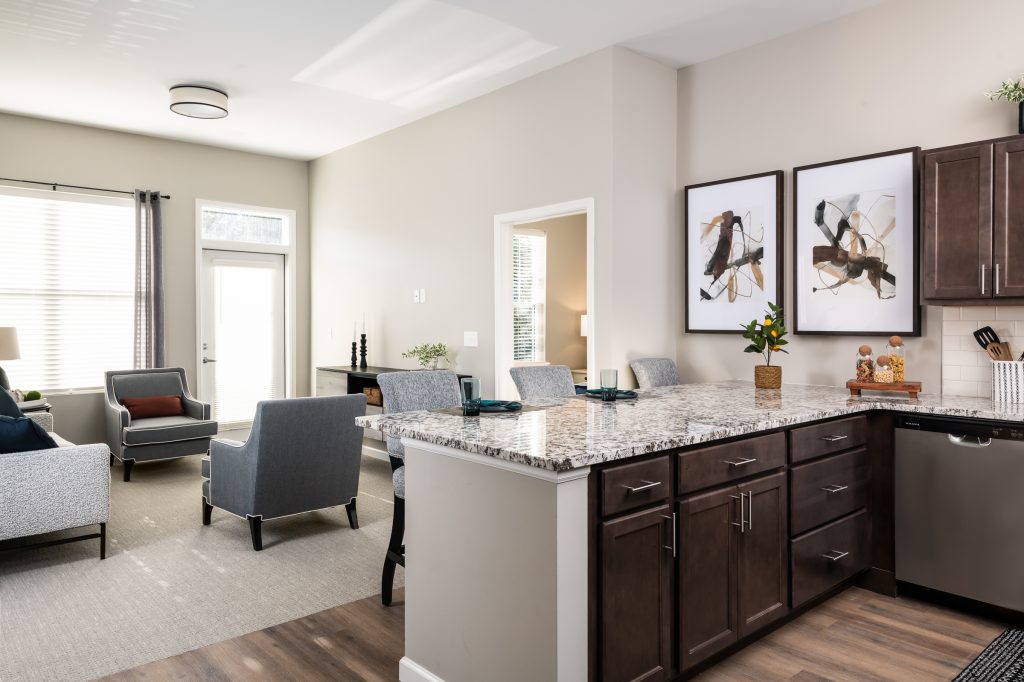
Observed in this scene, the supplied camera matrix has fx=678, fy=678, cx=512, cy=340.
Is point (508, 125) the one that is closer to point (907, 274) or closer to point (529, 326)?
point (529, 326)

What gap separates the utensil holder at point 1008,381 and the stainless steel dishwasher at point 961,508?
440 mm

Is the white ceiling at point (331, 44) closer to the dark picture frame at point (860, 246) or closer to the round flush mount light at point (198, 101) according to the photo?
the round flush mount light at point (198, 101)

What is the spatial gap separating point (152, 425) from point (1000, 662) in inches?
224

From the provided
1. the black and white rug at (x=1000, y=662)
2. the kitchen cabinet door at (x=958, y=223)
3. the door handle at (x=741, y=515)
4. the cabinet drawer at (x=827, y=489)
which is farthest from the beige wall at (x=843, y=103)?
the door handle at (x=741, y=515)

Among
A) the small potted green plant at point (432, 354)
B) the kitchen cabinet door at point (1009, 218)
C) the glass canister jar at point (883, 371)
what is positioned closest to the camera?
the kitchen cabinet door at point (1009, 218)

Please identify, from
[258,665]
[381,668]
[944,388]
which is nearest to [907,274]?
[944,388]

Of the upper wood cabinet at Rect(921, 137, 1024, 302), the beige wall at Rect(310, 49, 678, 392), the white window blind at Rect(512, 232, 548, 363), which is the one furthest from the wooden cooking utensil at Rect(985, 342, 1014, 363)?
the white window blind at Rect(512, 232, 548, 363)

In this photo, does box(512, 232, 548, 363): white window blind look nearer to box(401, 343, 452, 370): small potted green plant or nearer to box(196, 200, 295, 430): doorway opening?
box(401, 343, 452, 370): small potted green plant

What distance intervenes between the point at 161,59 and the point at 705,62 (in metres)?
3.75

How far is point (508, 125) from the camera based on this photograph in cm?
518

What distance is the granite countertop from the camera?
6.45 feet

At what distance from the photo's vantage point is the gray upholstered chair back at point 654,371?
4.44m

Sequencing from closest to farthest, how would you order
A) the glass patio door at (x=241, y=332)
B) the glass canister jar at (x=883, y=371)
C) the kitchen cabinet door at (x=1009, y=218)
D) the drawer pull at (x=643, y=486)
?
the drawer pull at (x=643, y=486)
the kitchen cabinet door at (x=1009, y=218)
the glass canister jar at (x=883, y=371)
the glass patio door at (x=241, y=332)

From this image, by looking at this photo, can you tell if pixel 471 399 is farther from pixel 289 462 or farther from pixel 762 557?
pixel 289 462
